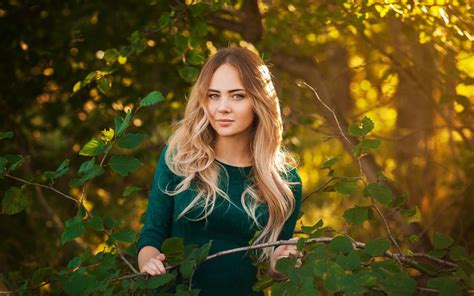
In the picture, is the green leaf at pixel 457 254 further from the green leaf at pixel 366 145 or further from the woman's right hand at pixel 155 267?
the woman's right hand at pixel 155 267

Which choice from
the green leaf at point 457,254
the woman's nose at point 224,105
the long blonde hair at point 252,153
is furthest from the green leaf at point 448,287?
the woman's nose at point 224,105

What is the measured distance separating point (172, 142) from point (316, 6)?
1745mm

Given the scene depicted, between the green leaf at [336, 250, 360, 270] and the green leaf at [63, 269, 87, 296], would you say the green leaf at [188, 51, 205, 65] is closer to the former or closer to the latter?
the green leaf at [63, 269, 87, 296]

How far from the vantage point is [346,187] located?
9.25 feet

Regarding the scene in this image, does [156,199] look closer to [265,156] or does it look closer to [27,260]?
[265,156]

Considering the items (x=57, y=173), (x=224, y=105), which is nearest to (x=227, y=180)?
(x=224, y=105)

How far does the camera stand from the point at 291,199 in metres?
3.02

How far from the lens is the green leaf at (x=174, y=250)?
2.46m

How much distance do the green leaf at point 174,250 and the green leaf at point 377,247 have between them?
62cm

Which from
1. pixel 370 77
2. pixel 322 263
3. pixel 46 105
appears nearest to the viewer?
pixel 322 263

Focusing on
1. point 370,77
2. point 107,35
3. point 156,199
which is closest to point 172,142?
point 156,199

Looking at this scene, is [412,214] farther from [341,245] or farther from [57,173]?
[57,173]

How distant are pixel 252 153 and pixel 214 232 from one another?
40 cm

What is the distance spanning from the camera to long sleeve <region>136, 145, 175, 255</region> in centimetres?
286
